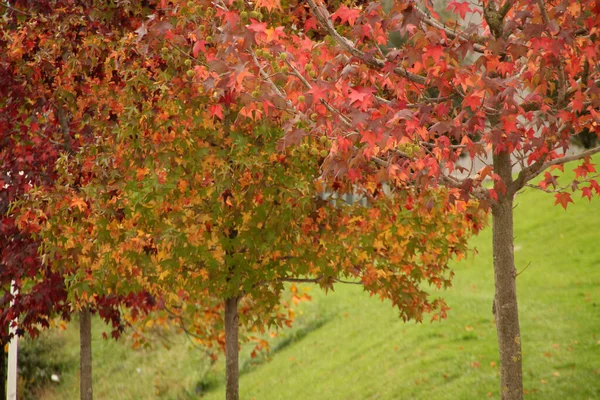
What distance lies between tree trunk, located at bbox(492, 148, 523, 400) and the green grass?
3.99 m

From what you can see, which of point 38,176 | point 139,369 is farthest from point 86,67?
point 139,369

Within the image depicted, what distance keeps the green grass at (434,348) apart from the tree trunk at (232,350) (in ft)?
12.5

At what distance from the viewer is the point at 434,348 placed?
14.9 metres

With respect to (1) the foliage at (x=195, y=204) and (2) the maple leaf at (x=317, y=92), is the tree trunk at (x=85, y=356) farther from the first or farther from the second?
(2) the maple leaf at (x=317, y=92)

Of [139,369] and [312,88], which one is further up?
[312,88]

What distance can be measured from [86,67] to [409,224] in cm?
460

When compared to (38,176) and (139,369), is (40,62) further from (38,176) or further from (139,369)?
(139,369)

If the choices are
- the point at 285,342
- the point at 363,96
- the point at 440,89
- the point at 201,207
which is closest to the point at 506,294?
the point at 440,89

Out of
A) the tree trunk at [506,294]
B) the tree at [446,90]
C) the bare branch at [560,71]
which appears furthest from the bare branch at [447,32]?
the tree trunk at [506,294]

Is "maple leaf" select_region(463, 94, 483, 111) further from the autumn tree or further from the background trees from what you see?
the autumn tree

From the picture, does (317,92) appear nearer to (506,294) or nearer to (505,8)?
(505,8)

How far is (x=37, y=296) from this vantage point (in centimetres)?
995

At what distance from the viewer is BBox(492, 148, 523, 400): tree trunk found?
281 inches

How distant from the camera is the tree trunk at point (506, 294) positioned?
712 cm
